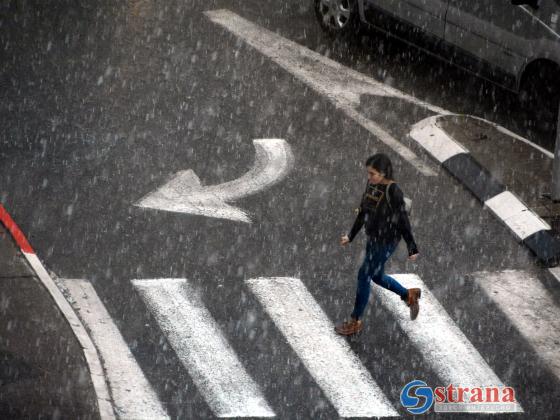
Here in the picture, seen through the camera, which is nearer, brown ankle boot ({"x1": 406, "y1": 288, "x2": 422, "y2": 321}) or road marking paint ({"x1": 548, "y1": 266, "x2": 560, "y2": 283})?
brown ankle boot ({"x1": 406, "y1": 288, "x2": 422, "y2": 321})

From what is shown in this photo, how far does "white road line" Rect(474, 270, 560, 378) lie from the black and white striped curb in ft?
1.66

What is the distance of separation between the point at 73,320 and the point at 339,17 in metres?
7.88

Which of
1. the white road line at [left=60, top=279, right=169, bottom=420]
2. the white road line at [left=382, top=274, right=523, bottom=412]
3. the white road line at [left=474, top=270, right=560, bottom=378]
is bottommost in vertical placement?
the white road line at [left=60, top=279, right=169, bottom=420]

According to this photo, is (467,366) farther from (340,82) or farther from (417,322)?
(340,82)

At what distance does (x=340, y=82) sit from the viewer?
14.7m

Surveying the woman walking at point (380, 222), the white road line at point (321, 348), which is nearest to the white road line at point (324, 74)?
the white road line at point (321, 348)

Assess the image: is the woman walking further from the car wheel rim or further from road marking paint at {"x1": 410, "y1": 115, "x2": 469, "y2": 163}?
the car wheel rim

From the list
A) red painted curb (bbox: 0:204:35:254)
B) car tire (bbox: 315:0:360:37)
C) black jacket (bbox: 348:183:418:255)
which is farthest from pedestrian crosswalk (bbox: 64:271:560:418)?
car tire (bbox: 315:0:360:37)

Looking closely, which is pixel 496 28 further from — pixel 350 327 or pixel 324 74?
pixel 350 327

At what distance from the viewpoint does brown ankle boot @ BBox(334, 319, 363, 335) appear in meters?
9.53

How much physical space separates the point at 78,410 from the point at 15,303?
1.74 metres

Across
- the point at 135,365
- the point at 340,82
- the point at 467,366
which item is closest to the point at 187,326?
the point at 135,365

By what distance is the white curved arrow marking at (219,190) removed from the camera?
451 inches
